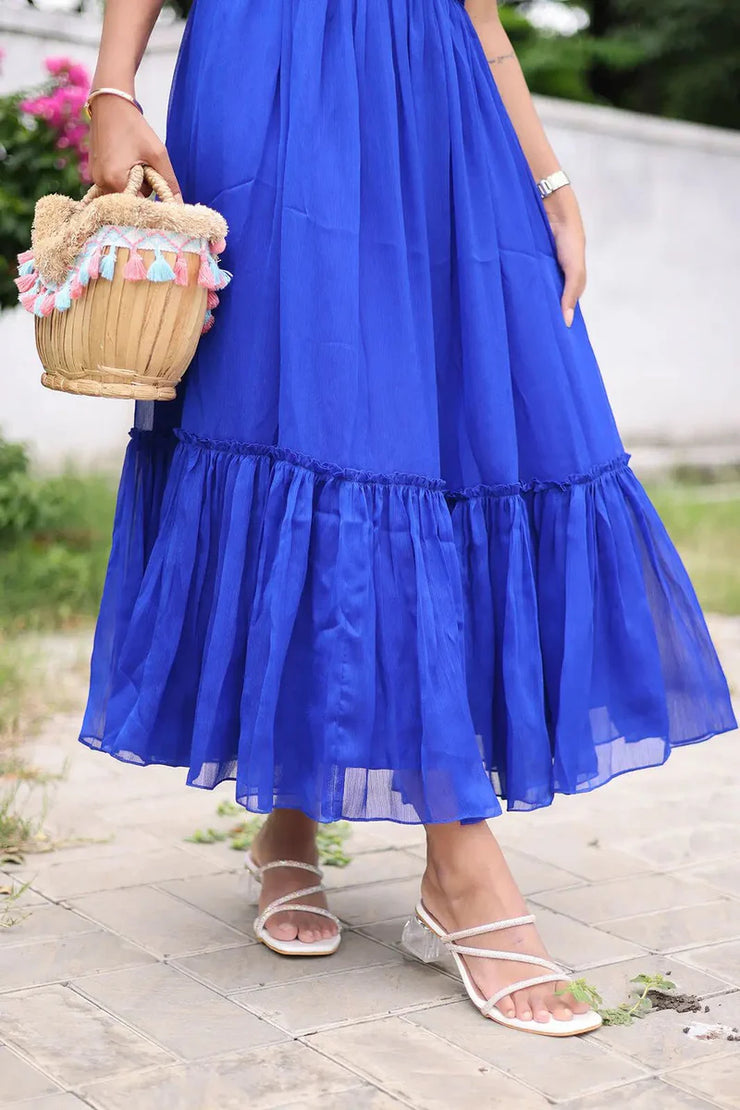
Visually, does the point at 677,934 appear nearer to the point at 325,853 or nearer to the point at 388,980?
the point at 388,980

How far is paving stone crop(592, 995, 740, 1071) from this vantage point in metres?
1.54

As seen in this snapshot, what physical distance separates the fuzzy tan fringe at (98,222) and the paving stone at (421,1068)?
3.00 ft

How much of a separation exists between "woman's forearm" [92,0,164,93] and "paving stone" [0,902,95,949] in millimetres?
1084

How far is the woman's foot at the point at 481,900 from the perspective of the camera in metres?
1.66

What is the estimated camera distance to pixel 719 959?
6.05ft

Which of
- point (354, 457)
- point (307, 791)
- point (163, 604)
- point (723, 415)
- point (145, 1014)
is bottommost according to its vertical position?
point (145, 1014)

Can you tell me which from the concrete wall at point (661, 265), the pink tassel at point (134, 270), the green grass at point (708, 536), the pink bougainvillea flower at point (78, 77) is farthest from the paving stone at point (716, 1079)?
the concrete wall at point (661, 265)

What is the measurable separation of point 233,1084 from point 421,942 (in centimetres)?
42

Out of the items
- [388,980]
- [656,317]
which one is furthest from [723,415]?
[388,980]

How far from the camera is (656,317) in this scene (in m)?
7.88

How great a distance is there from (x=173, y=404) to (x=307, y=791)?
560mm

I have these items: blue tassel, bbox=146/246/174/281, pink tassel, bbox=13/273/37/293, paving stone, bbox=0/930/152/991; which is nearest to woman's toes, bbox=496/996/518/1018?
paving stone, bbox=0/930/152/991

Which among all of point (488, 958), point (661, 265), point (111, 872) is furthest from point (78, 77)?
point (661, 265)

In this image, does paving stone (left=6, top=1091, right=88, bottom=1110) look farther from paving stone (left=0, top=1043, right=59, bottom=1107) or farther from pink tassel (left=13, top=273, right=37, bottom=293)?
pink tassel (left=13, top=273, right=37, bottom=293)
